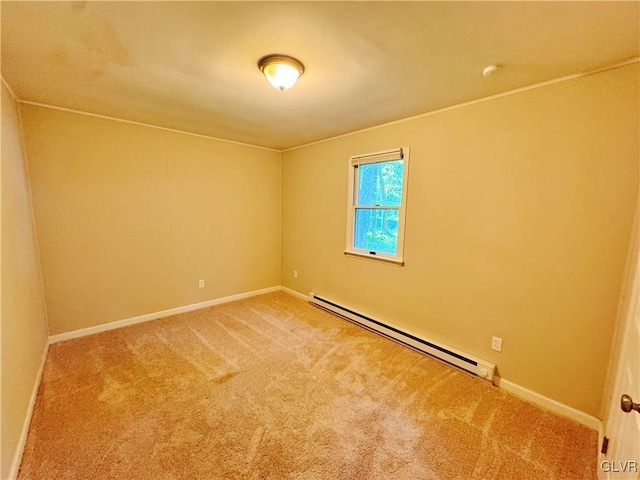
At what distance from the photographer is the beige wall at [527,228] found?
5.40 feet

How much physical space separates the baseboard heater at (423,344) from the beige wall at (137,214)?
5.41 feet

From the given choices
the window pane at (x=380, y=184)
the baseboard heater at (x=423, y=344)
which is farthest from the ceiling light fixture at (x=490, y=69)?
the baseboard heater at (x=423, y=344)

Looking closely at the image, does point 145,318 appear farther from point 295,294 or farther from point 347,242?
point 347,242

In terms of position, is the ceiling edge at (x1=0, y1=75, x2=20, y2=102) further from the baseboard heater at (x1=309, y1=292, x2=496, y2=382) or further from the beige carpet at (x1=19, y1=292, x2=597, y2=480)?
the baseboard heater at (x1=309, y1=292, x2=496, y2=382)

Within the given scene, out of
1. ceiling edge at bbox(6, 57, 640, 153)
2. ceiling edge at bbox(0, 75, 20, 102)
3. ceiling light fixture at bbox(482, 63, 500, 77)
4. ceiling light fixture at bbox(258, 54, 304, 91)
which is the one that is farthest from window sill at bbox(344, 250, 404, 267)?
ceiling edge at bbox(0, 75, 20, 102)

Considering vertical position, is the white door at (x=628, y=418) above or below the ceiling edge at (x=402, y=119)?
below

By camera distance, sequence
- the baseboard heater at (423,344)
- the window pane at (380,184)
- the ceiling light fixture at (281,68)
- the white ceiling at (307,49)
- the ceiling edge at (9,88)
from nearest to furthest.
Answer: the white ceiling at (307,49), the ceiling light fixture at (281,68), the ceiling edge at (9,88), the baseboard heater at (423,344), the window pane at (380,184)

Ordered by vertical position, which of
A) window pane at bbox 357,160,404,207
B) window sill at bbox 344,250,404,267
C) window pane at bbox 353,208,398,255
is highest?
window pane at bbox 357,160,404,207

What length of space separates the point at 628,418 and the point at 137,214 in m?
4.00

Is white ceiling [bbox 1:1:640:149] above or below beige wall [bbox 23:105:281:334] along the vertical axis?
above

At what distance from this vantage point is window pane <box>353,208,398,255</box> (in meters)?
2.91

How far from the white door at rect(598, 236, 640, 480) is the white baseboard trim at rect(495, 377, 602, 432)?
1.11 feet

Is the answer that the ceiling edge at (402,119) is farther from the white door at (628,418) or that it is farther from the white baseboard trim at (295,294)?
the white baseboard trim at (295,294)

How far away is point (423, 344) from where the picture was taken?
257 centimetres
